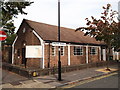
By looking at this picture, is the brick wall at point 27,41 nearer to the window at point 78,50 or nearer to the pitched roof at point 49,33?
the pitched roof at point 49,33

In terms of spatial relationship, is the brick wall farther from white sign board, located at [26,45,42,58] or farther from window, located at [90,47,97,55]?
window, located at [90,47,97,55]

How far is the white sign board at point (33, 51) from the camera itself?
12.4 metres

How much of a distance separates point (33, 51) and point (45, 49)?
1338 mm

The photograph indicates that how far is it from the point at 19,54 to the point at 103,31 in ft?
37.9

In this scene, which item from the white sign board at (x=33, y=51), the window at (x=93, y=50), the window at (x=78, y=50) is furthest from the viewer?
the window at (x=93, y=50)

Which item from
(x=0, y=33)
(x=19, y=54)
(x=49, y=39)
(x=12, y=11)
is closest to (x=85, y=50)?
(x=49, y=39)

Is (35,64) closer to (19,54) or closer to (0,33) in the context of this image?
(19,54)

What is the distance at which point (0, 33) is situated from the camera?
5.27 metres

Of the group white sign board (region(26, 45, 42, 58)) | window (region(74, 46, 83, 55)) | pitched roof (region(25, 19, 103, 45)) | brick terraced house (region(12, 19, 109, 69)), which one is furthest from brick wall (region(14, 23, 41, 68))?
window (region(74, 46, 83, 55))

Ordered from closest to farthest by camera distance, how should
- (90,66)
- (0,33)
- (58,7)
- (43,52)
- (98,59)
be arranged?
(0,33) → (58,7) → (43,52) → (90,66) → (98,59)

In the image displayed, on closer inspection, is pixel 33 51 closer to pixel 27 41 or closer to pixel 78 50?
pixel 27 41

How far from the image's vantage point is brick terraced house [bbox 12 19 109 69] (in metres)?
13.2

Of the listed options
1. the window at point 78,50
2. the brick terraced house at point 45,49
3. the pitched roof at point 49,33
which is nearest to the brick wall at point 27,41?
the brick terraced house at point 45,49

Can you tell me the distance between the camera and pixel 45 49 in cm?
1334
